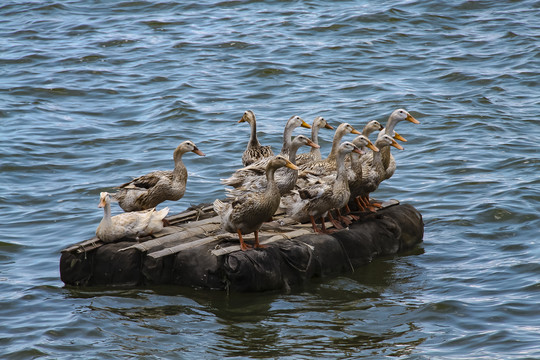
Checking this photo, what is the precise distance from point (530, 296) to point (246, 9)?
18992 millimetres

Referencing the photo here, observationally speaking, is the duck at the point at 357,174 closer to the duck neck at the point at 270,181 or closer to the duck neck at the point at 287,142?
the duck neck at the point at 287,142

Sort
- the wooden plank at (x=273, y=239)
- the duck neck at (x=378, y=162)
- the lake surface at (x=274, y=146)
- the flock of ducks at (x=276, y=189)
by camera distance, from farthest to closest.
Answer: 1. the duck neck at (x=378, y=162)
2. the flock of ducks at (x=276, y=189)
3. the wooden plank at (x=273, y=239)
4. the lake surface at (x=274, y=146)

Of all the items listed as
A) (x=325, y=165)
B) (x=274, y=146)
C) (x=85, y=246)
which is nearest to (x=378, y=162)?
(x=325, y=165)

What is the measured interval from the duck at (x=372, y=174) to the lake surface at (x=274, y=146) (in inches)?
36.1

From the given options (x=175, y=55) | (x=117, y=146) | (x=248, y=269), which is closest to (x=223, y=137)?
(x=117, y=146)

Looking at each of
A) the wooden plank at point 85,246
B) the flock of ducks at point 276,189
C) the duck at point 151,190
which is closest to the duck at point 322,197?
the flock of ducks at point 276,189

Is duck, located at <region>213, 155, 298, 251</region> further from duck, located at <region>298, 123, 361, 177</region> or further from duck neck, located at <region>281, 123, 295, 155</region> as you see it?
duck neck, located at <region>281, 123, 295, 155</region>

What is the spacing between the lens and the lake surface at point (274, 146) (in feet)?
29.2

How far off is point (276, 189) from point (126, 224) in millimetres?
1796

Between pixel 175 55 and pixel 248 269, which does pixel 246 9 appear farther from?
pixel 248 269

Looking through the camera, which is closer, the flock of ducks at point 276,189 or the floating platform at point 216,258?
the floating platform at point 216,258

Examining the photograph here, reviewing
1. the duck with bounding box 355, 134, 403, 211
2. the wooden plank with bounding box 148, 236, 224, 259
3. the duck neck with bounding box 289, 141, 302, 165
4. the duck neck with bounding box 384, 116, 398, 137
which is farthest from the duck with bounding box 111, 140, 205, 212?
the duck neck with bounding box 384, 116, 398, 137

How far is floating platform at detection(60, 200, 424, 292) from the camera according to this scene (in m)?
9.30

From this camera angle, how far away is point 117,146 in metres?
16.7
